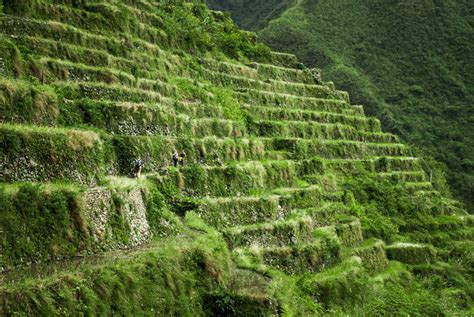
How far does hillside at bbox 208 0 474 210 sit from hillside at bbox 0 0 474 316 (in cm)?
3173

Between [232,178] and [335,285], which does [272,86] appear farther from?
[335,285]

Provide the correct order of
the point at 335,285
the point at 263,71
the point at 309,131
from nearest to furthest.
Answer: the point at 335,285
the point at 309,131
the point at 263,71

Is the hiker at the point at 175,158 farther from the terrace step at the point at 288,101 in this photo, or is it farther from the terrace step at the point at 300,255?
the terrace step at the point at 288,101

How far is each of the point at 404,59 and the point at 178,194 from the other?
3081 inches

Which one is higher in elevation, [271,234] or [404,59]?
[404,59]

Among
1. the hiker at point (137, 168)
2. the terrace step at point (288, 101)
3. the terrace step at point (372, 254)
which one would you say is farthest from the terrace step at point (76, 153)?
the terrace step at point (288, 101)

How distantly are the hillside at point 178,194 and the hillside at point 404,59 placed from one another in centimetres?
3173

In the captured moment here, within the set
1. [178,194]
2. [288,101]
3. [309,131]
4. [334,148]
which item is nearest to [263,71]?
[288,101]

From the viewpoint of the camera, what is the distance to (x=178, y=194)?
21.6 metres

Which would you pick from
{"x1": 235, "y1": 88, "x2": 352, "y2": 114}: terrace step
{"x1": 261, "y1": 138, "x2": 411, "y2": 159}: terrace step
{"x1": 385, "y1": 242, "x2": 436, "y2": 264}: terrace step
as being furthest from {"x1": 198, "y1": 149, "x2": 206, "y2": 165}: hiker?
{"x1": 385, "y1": 242, "x2": 436, "y2": 264}: terrace step

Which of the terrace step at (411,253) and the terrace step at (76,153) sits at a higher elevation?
the terrace step at (76,153)

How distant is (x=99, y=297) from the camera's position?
13172 mm

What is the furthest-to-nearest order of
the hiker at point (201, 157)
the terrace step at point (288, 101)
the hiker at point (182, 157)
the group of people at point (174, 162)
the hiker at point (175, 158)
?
1. the terrace step at point (288, 101)
2. the hiker at point (201, 157)
3. the hiker at point (182, 157)
4. the hiker at point (175, 158)
5. the group of people at point (174, 162)

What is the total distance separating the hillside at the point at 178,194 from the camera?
1420 cm
